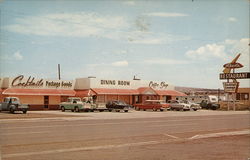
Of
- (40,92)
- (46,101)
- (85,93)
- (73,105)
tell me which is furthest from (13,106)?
(85,93)

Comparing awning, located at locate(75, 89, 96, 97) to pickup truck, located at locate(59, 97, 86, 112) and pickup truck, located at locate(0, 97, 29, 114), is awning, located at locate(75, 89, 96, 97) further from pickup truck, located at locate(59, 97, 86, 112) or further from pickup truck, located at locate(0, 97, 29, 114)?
pickup truck, located at locate(0, 97, 29, 114)

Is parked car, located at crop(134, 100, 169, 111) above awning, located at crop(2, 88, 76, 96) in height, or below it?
below

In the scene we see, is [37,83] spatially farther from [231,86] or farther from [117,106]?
[231,86]

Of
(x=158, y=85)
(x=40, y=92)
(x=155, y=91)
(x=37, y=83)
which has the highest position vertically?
(x=158, y=85)

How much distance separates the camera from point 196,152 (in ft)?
38.9

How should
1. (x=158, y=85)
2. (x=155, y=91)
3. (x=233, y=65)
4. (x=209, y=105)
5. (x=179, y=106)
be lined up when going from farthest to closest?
(x=209, y=105)
(x=158, y=85)
(x=233, y=65)
(x=155, y=91)
(x=179, y=106)

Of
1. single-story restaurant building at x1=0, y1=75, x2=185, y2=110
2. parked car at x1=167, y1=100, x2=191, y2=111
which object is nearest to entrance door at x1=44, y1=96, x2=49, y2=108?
single-story restaurant building at x1=0, y1=75, x2=185, y2=110

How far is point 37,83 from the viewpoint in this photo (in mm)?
46469

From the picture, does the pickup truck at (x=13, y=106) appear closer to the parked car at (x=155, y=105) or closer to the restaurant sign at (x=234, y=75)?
the parked car at (x=155, y=105)

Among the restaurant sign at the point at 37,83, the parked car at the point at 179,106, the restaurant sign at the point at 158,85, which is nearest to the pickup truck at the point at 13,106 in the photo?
the restaurant sign at the point at 37,83

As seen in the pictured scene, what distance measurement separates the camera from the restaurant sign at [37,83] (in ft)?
146

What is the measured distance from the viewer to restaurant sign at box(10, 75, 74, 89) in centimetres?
4452

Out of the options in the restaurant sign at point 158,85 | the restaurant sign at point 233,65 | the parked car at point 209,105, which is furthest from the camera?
the parked car at point 209,105

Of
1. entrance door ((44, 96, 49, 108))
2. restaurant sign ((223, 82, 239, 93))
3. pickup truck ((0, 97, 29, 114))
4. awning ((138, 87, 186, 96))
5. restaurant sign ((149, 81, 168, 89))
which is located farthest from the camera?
restaurant sign ((149, 81, 168, 89))
